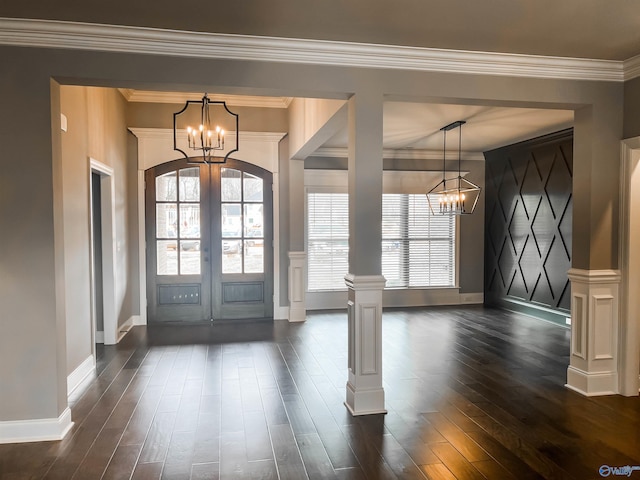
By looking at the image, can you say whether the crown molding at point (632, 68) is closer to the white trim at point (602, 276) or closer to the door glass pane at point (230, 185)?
the white trim at point (602, 276)

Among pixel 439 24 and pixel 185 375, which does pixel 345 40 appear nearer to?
pixel 439 24

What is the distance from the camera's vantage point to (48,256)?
9.81ft

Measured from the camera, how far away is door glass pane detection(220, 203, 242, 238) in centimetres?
658

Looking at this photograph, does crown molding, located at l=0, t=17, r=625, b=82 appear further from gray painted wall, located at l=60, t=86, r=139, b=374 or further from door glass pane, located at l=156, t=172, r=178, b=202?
door glass pane, located at l=156, t=172, r=178, b=202

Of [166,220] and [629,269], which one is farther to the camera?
[166,220]

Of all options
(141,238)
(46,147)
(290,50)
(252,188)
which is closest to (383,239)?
(252,188)

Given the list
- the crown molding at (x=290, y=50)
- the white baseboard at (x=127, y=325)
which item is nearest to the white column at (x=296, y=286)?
the white baseboard at (x=127, y=325)

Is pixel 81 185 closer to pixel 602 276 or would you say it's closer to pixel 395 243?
pixel 602 276

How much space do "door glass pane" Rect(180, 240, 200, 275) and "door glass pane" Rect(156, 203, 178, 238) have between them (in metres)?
0.22

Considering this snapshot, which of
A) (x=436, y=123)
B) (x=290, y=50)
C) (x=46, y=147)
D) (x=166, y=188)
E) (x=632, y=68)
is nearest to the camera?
(x=46, y=147)

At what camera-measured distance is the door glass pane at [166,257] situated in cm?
647

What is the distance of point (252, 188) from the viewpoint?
6.64 meters

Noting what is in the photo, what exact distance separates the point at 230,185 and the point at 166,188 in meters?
0.90

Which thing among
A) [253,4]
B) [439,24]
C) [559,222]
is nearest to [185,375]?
[253,4]
